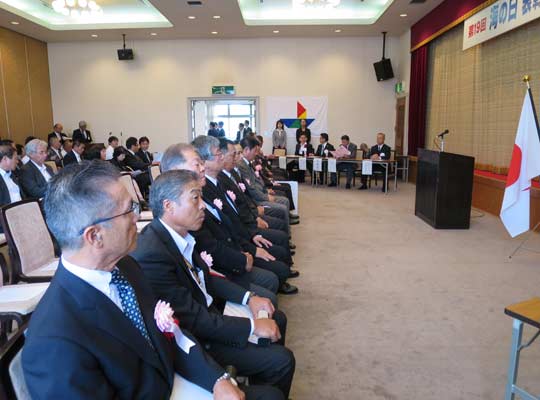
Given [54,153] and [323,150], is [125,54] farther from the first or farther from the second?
[323,150]

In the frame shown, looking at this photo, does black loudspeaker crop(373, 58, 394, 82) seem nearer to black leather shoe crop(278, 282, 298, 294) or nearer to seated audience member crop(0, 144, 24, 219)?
black leather shoe crop(278, 282, 298, 294)

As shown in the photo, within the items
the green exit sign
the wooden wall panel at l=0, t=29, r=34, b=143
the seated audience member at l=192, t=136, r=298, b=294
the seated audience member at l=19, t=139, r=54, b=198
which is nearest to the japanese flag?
the seated audience member at l=192, t=136, r=298, b=294

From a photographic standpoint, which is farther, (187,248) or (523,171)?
(523,171)

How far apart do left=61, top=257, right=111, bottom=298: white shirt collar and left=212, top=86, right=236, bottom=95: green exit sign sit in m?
10.9

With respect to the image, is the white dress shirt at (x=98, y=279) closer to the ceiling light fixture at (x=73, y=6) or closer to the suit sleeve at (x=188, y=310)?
the suit sleeve at (x=188, y=310)

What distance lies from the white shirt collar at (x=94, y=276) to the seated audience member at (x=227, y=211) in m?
1.51

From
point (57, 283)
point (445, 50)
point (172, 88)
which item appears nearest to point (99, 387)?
point (57, 283)

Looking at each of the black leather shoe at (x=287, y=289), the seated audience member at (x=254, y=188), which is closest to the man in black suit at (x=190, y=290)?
the black leather shoe at (x=287, y=289)

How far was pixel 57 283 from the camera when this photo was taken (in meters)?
1.04

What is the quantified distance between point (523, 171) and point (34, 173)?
520 cm

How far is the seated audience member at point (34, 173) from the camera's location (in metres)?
4.42

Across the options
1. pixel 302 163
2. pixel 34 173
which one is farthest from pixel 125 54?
pixel 34 173

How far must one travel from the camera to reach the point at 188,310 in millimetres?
1611

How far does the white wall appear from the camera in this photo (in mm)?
11375
